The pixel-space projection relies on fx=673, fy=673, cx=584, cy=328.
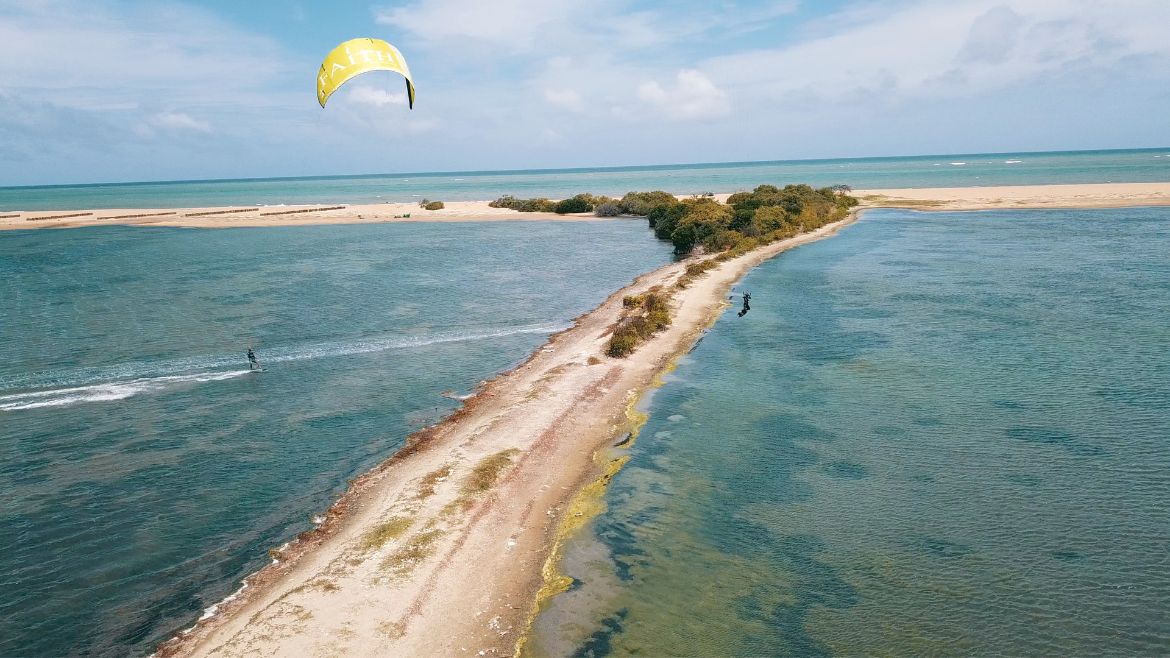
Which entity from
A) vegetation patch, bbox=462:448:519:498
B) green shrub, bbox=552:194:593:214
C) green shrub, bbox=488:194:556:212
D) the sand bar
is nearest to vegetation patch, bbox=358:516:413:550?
vegetation patch, bbox=462:448:519:498

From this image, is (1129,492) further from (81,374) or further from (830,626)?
(81,374)

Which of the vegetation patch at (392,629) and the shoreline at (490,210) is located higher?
the shoreline at (490,210)

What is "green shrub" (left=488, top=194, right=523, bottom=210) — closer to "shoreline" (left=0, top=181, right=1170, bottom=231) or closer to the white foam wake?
"shoreline" (left=0, top=181, right=1170, bottom=231)

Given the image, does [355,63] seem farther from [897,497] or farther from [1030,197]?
[1030,197]

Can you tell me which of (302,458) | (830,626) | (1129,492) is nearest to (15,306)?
(302,458)

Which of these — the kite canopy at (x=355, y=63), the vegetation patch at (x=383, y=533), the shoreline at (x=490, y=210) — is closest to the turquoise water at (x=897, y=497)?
the vegetation patch at (x=383, y=533)

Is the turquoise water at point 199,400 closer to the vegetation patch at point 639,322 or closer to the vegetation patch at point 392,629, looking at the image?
the vegetation patch at point 392,629
